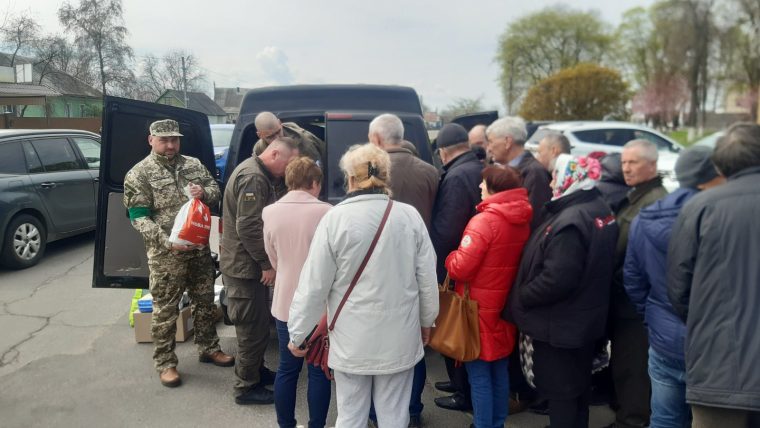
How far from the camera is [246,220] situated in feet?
10.8

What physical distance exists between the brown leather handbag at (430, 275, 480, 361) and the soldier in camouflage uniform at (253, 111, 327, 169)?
5.44 ft

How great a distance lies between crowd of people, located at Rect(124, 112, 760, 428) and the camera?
6.75ft

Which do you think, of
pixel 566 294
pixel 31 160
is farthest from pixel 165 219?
pixel 31 160

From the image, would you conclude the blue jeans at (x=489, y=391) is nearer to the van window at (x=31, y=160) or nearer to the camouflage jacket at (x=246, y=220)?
the camouflage jacket at (x=246, y=220)

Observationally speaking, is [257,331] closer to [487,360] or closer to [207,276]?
[207,276]

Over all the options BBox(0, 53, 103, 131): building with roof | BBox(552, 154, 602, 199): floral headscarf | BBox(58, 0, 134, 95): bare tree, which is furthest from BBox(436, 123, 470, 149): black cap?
BBox(58, 0, 134, 95): bare tree

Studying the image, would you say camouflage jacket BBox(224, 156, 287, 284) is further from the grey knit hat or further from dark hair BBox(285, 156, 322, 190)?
the grey knit hat

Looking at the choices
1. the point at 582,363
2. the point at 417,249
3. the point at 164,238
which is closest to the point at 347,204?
the point at 417,249

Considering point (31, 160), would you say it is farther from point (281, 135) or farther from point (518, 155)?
point (518, 155)

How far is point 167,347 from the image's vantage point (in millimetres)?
3865

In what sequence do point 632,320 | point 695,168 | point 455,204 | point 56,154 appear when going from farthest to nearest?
point 56,154, point 455,204, point 632,320, point 695,168

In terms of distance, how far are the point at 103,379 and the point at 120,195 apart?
1.41 metres

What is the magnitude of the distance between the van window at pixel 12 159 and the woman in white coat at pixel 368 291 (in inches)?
248

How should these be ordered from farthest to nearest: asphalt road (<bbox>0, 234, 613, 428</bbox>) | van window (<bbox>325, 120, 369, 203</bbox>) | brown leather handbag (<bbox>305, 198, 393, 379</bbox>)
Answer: van window (<bbox>325, 120, 369, 203</bbox>) < asphalt road (<bbox>0, 234, 613, 428</bbox>) < brown leather handbag (<bbox>305, 198, 393, 379</bbox>)
